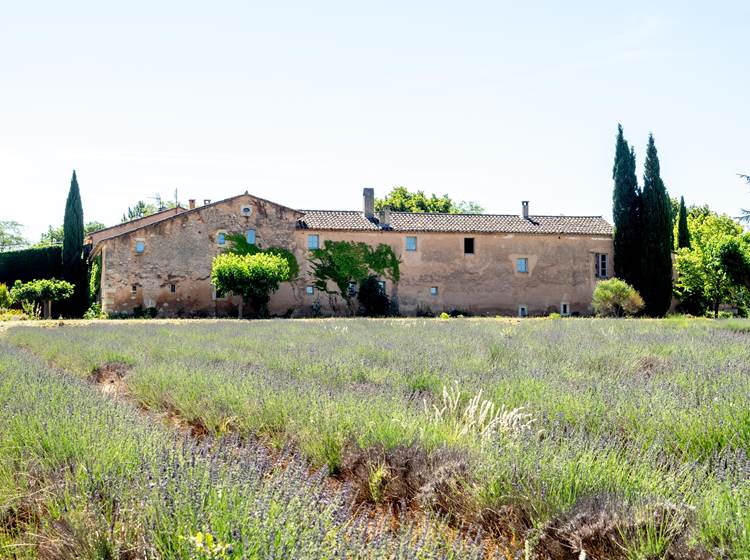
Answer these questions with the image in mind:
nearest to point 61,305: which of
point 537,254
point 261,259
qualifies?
point 261,259

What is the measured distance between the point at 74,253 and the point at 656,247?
104 ft

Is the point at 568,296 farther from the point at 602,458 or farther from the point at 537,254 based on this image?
the point at 602,458

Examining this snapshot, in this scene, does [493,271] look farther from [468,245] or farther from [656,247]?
[656,247]

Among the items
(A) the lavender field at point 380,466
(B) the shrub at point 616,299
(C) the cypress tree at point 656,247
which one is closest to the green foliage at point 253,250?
(B) the shrub at point 616,299

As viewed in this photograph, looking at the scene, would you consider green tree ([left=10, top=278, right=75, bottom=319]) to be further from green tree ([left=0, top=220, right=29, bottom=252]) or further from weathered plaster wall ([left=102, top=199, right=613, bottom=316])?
green tree ([left=0, top=220, right=29, bottom=252])

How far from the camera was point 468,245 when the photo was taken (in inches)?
1411

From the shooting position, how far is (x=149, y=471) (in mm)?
3160

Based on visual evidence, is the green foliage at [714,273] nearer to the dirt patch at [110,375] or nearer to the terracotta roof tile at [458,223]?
the terracotta roof tile at [458,223]

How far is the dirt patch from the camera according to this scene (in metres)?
8.77

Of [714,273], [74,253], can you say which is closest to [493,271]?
[714,273]

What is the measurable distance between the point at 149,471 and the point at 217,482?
342 millimetres

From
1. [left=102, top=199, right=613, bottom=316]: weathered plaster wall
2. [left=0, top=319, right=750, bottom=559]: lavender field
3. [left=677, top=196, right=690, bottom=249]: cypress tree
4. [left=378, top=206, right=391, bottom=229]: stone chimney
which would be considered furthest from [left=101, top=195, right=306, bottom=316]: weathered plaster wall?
[left=0, top=319, right=750, bottom=559]: lavender field

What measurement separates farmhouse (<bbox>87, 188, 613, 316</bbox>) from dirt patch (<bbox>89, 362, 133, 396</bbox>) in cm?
2325

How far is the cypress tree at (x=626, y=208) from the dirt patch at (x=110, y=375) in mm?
28590
